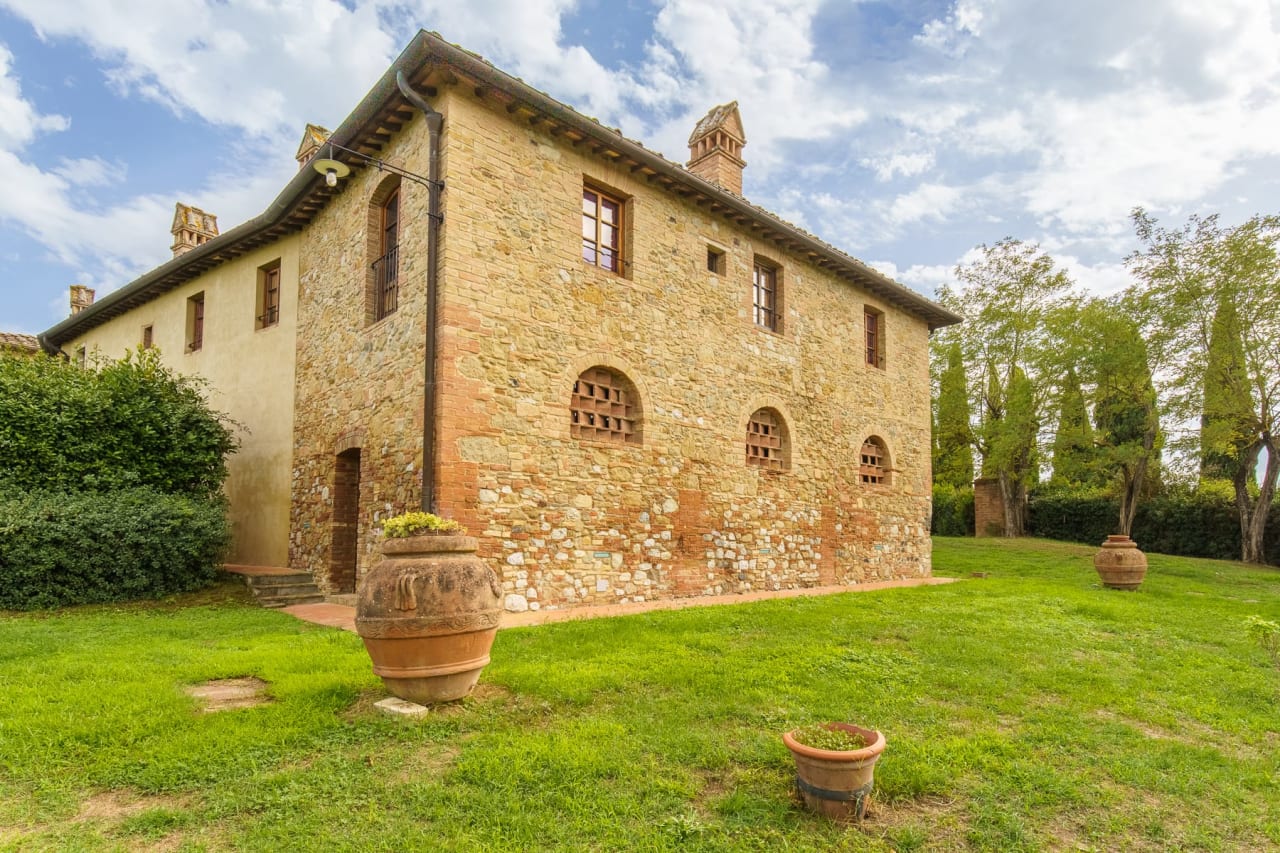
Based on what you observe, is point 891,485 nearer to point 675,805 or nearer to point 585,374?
point 585,374

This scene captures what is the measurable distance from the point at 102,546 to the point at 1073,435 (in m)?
22.1

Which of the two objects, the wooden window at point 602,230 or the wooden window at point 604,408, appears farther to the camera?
the wooden window at point 602,230

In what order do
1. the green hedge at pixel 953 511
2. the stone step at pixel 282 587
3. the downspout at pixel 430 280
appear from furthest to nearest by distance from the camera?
the green hedge at pixel 953 511, the stone step at pixel 282 587, the downspout at pixel 430 280

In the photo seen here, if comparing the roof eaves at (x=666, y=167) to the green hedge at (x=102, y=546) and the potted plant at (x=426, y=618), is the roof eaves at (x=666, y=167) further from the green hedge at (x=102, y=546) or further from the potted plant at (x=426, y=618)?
the green hedge at (x=102, y=546)

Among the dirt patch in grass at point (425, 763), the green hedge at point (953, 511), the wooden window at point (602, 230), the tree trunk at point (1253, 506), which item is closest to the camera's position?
the dirt patch in grass at point (425, 763)

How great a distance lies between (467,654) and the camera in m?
Answer: 4.45

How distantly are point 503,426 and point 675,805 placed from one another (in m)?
5.66

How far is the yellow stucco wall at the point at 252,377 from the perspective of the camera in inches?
451

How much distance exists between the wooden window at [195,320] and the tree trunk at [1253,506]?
24325 millimetres

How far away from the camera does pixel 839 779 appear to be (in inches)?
121

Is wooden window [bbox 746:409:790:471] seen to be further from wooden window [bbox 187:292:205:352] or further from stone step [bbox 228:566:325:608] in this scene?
wooden window [bbox 187:292:205:352]

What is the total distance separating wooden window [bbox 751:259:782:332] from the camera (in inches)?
487

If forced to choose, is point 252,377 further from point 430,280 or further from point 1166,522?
point 1166,522

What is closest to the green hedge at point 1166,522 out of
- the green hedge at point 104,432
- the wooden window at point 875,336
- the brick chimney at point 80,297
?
the wooden window at point 875,336
